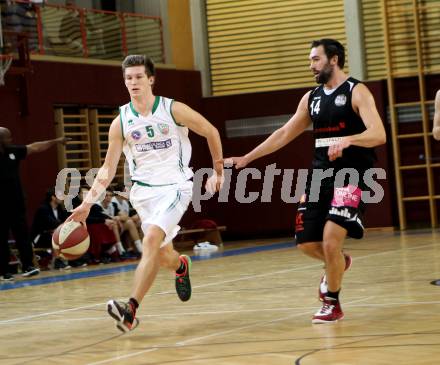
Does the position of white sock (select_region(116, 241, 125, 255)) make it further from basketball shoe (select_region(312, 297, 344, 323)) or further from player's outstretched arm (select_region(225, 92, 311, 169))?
basketball shoe (select_region(312, 297, 344, 323))

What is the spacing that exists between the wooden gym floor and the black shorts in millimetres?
608

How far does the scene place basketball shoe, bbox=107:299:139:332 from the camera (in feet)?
19.3

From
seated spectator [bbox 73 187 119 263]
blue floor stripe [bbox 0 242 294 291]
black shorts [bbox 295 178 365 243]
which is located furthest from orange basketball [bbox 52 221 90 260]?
seated spectator [bbox 73 187 119 263]

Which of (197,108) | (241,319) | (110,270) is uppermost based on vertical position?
(197,108)

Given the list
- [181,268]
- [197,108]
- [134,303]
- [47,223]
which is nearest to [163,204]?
[134,303]

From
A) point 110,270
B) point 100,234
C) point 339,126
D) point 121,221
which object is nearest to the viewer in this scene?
point 339,126

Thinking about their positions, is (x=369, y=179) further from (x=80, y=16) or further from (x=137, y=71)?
(x=80, y=16)

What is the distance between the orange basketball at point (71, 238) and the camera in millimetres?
6758

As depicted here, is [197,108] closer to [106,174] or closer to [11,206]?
[11,206]

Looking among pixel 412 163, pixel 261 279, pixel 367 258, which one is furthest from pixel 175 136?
pixel 412 163

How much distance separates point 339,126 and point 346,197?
499 mm

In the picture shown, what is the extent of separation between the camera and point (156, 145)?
655 cm

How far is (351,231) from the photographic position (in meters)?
6.22

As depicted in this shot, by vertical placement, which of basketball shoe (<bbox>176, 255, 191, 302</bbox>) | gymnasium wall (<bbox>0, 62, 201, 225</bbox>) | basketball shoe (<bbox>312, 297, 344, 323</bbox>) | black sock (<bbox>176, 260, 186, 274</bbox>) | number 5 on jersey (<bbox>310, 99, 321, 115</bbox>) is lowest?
basketball shoe (<bbox>312, 297, 344, 323</bbox>)
